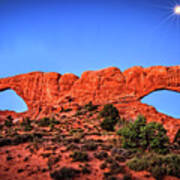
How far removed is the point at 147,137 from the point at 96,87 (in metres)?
25.4

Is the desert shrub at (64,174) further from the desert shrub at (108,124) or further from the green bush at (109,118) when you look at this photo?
the green bush at (109,118)

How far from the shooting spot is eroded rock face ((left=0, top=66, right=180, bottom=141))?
31.8 m

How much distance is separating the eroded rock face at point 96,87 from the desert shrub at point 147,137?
14.4m

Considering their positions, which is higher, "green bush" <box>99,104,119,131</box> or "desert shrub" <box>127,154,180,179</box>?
"green bush" <box>99,104,119,131</box>

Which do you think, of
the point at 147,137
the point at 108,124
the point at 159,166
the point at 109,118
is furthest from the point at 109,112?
the point at 159,166

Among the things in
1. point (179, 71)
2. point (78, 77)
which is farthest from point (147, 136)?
point (78, 77)

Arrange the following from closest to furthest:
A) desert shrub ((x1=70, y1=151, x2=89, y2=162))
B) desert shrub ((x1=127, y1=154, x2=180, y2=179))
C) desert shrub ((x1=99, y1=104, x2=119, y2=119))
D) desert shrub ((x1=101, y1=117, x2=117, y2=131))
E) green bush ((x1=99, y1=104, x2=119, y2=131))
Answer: desert shrub ((x1=127, y1=154, x2=180, y2=179)) < desert shrub ((x1=70, y1=151, x2=89, y2=162)) < desert shrub ((x1=101, y1=117, x2=117, y2=131)) < green bush ((x1=99, y1=104, x2=119, y2=131)) < desert shrub ((x1=99, y1=104, x2=119, y2=119))

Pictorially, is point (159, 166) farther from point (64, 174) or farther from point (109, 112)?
point (109, 112)

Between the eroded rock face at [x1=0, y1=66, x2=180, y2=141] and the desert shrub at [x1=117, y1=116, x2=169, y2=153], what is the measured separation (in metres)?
14.4

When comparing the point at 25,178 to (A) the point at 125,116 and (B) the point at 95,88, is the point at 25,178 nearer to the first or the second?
(A) the point at 125,116

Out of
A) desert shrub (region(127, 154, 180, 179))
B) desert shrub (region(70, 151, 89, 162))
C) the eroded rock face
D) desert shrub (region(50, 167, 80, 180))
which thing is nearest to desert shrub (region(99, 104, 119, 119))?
the eroded rock face

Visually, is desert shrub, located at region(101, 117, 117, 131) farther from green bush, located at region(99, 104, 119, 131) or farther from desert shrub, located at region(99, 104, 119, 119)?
desert shrub, located at region(99, 104, 119, 119)

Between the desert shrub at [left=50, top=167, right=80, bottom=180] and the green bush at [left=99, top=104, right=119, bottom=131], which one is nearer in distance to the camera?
the desert shrub at [left=50, top=167, right=80, bottom=180]

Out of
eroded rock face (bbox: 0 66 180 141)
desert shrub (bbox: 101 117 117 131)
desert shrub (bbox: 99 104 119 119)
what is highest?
eroded rock face (bbox: 0 66 180 141)
